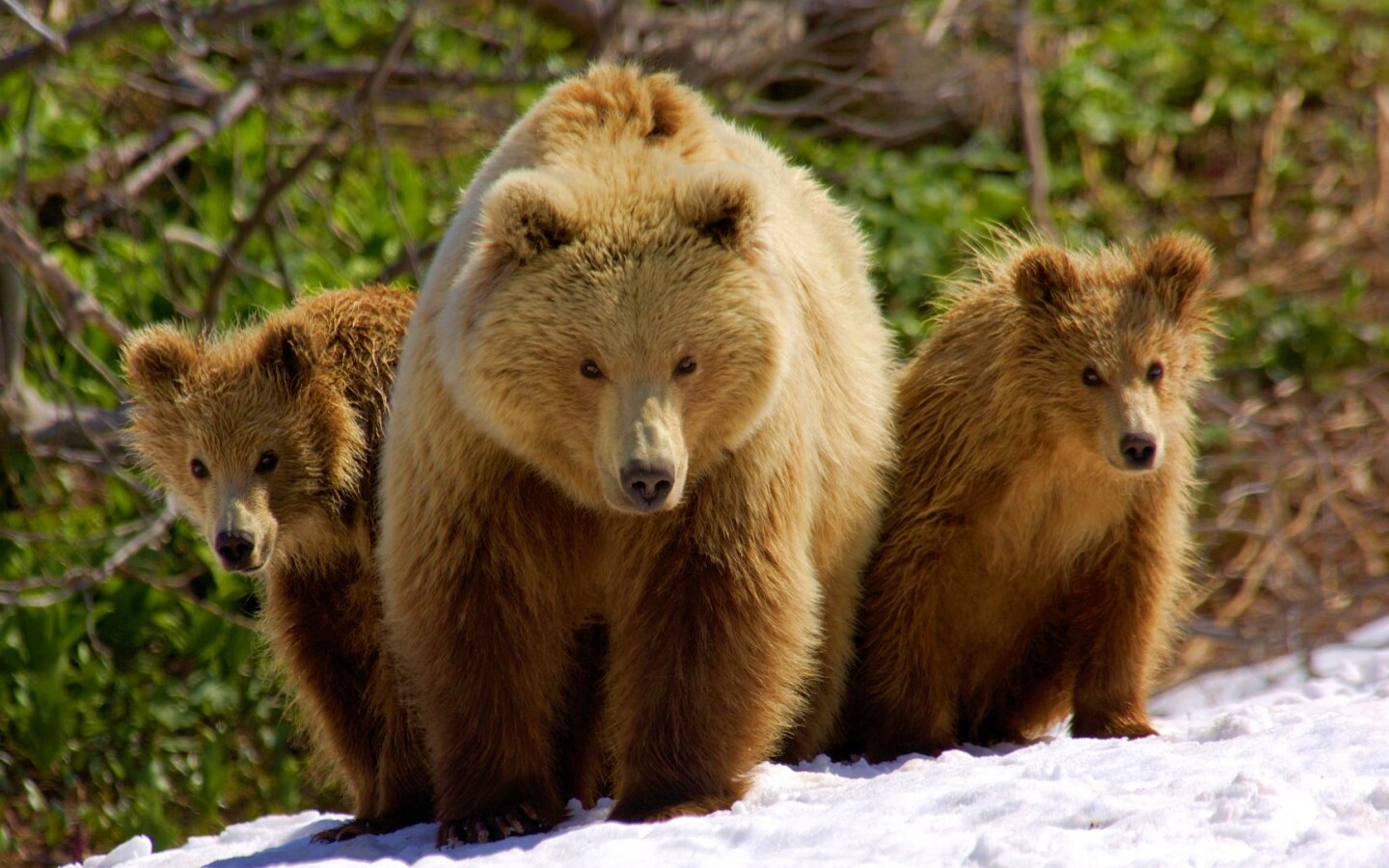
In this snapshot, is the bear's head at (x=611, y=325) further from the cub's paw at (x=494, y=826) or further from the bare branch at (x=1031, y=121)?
the bare branch at (x=1031, y=121)

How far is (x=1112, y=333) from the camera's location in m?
5.07

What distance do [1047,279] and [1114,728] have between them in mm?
1464

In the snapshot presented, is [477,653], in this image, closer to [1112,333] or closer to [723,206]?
[723,206]

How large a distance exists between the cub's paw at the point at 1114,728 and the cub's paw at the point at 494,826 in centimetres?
182

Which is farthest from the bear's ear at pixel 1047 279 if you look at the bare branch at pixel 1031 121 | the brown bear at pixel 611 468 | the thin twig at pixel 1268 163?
the thin twig at pixel 1268 163

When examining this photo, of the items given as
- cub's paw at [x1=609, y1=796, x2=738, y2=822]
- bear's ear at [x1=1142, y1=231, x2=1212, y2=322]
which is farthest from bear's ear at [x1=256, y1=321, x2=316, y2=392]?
bear's ear at [x1=1142, y1=231, x2=1212, y2=322]

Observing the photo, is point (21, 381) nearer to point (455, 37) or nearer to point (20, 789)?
point (20, 789)

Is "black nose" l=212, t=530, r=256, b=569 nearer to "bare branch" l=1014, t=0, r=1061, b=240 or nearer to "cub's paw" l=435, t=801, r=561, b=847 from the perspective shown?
"cub's paw" l=435, t=801, r=561, b=847

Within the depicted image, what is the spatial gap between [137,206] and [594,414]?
5.70m

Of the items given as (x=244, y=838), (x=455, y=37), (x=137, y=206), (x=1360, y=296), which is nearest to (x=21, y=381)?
(x=137, y=206)

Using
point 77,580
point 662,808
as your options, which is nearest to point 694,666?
point 662,808

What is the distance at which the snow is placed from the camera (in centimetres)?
376

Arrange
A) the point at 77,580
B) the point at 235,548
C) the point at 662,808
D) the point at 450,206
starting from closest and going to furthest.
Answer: the point at 662,808 → the point at 235,548 → the point at 77,580 → the point at 450,206

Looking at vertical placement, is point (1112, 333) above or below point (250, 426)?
above
